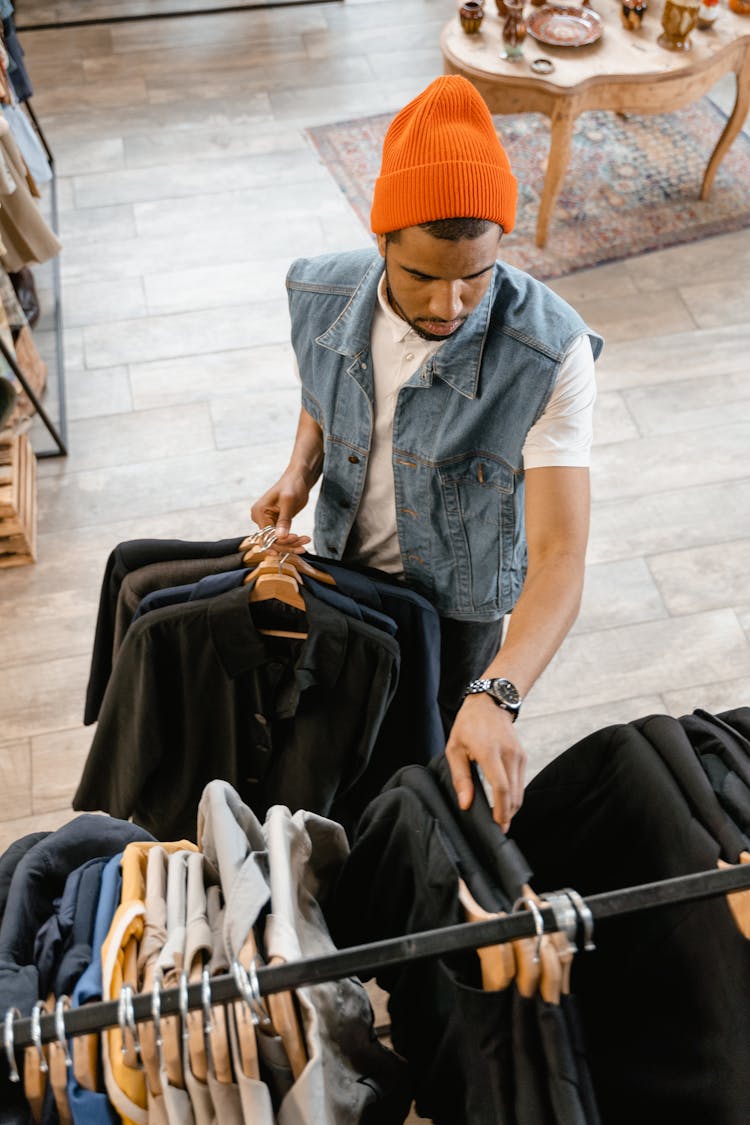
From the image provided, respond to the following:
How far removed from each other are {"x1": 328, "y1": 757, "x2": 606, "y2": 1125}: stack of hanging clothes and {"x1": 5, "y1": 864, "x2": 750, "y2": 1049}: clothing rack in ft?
0.11

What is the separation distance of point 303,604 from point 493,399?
1.50 ft

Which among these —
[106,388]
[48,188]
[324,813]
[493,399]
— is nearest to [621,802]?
[493,399]

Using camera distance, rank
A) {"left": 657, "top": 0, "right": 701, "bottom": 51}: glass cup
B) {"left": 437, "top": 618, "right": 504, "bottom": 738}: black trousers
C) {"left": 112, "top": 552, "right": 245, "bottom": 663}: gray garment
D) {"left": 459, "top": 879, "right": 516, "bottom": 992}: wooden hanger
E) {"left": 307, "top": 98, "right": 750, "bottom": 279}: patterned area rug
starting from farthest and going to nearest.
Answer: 1. {"left": 307, "top": 98, "right": 750, "bottom": 279}: patterned area rug
2. {"left": 657, "top": 0, "right": 701, "bottom": 51}: glass cup
3. {"left": 437, "top": 618, "right": 504, "bottom": 738}: black trousers
4. {"left": 112, "top": 552, "right": 245, "bottom": 663}: gray garment
5. {"left": 459, "top": 879, "right": 516, "bottom": 992}: wooden hanger

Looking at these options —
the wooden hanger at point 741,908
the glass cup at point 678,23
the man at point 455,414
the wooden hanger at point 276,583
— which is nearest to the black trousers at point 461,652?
the man at point 455,414

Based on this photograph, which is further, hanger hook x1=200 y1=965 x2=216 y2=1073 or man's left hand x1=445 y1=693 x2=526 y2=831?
man's left hand x1=445 y1=693 x2=526 y2=831

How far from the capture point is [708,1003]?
1121mm

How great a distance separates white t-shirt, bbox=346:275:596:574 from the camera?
1.54 meters

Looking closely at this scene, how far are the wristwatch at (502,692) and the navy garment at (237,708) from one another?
329 millimetres

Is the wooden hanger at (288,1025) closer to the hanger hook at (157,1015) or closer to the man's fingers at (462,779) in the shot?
the hanger hook at (157,1015)

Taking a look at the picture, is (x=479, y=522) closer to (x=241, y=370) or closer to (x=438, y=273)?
(x=438, y=273)

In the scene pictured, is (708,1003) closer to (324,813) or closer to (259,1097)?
(259,1097)

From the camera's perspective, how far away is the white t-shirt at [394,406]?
60.4 inches

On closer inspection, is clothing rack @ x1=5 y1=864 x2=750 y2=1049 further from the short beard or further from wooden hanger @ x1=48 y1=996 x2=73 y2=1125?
the short beard

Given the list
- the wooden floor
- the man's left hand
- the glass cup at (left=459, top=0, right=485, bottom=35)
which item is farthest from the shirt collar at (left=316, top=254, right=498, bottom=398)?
the glass cup at (left=459, top=0, right=485, bottom=35)
